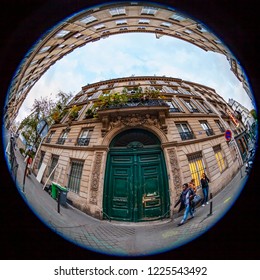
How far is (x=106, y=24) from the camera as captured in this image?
5.19 ft

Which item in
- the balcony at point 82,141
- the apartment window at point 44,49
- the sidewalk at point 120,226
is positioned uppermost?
the apartment window at point 44,49

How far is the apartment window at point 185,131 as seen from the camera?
133 centimetres

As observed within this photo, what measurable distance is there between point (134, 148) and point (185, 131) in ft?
1.20

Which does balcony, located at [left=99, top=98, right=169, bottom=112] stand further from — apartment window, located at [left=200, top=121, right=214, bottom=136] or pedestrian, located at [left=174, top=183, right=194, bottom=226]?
pedestrian, located at [left=174, top=183, right=194, bottom=226]

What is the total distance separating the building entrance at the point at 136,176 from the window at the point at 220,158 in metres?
0.40

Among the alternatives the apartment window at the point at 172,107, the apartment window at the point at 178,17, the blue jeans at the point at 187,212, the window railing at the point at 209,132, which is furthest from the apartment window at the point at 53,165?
the apartment window at the point at 178,17

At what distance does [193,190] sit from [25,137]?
137cm

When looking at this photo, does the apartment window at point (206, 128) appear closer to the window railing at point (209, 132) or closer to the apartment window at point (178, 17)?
the window railing at point (209, 132)

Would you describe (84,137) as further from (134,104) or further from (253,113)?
(253,113)

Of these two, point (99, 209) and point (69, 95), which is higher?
point (69, 95)

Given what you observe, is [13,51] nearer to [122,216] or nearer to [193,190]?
[122,216]

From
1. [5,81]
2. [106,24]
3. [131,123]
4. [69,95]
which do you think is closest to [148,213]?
[131,123]

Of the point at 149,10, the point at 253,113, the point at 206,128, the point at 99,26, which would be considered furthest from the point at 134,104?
the point at 253,113

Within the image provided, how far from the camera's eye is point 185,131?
134cm
